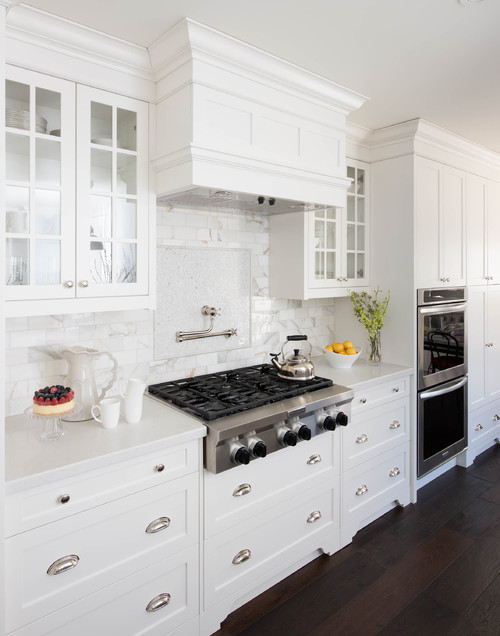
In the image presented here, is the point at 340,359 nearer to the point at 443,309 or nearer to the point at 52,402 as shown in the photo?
the point at 443,309

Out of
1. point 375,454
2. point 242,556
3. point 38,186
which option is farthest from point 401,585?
point 38,186

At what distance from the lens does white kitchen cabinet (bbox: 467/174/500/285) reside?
Result: 11.7 feet

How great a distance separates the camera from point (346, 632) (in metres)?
2.02

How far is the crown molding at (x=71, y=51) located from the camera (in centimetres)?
173

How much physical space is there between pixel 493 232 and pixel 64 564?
152 inches

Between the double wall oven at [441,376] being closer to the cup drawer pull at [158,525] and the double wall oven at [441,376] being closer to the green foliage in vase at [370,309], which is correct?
the green foliage in vase at [370,309]

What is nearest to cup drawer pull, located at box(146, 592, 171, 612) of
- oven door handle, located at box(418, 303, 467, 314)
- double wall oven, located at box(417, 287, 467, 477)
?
double wall oven, located at box(417, 287, 467, 477)

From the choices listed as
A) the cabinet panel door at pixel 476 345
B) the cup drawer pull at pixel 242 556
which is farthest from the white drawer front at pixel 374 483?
the cabinet panel door at pixel 476 345

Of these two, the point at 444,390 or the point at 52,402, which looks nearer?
the point at 52,402

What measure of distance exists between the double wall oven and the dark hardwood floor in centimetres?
43

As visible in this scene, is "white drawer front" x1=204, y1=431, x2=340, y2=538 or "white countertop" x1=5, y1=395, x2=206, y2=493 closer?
"white countertop" x1=5, y1=395, x2=206, y2=493

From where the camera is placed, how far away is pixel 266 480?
2.14m

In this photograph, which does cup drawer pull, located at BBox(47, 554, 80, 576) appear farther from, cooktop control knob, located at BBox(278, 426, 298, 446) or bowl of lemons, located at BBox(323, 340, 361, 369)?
bowl of lemons, located at BBox(323, 340, 361, 369)

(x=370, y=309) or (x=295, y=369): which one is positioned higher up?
(x=370, y=309)
